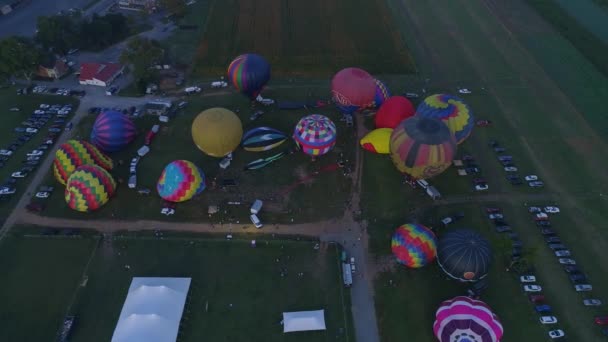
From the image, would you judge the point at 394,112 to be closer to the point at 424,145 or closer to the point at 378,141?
the point at 378,141

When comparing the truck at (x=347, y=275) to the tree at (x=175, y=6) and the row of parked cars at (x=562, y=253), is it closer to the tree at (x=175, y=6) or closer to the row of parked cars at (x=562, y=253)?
the row of parked cars at (x=562, y=253)

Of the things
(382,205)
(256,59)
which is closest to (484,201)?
(382,205)

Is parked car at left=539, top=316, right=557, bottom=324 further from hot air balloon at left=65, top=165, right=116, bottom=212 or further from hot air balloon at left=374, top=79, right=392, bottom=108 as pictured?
hot air balloon at left=65, top=165, right=116, bottom=212

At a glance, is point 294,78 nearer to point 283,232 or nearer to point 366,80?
point 366,80

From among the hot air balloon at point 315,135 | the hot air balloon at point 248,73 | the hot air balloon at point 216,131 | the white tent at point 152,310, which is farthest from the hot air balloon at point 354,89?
the white tent at point 152,310

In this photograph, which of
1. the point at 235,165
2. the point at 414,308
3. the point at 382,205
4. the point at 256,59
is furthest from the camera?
the point at 256,59
